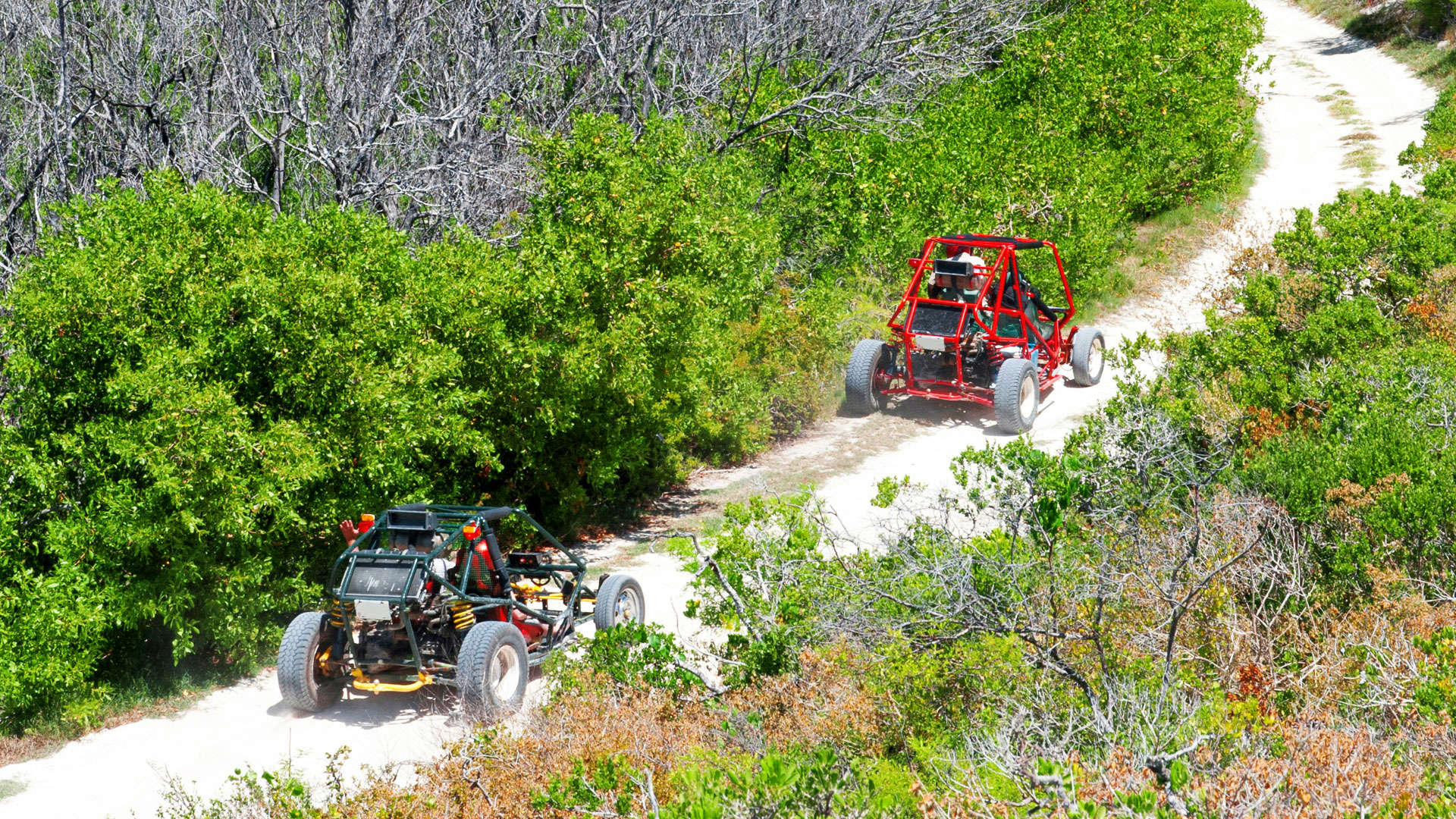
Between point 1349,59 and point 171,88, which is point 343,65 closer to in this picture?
point 171,88

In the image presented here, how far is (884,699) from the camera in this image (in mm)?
6902

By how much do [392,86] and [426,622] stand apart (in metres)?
8.69

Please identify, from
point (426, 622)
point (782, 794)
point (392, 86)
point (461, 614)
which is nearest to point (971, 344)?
point (392, 86)

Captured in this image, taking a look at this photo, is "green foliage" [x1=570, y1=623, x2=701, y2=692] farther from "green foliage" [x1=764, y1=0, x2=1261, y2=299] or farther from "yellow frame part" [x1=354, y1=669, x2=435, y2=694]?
"green foliage" [x1=764, y1=0, x2=1261, y2=299]

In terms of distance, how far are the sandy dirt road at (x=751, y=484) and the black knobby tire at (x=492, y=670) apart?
30cm

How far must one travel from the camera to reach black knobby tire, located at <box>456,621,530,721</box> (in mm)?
8008

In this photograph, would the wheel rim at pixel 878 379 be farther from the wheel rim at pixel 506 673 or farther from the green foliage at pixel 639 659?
the green foliage at pixel 639 659

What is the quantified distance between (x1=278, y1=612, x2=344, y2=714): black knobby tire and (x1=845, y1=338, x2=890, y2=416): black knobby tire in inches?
328

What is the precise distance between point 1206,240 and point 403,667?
1814 cm

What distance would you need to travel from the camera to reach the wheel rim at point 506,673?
27.2ft

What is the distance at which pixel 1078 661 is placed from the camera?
22.7 feet

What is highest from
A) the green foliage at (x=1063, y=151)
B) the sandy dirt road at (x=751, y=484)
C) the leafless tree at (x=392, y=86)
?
the leafless tree at (x=392, y=86)

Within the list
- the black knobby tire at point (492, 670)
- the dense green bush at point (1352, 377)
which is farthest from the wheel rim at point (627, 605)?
the dense green bush at point (1352, 377)

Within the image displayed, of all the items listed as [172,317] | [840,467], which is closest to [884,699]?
[172,317]
